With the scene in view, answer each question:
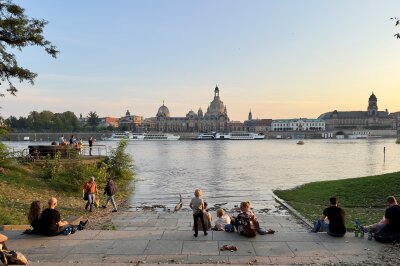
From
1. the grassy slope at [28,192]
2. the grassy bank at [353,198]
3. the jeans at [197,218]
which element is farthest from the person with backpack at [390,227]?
the grassy slope at [28,192]

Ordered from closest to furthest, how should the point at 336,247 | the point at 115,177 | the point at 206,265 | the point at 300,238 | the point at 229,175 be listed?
the point at 206,265
the point at 336,247
the point at 300,238
the point at 115,177
the point at 229,175

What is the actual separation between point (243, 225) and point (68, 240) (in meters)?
4.50

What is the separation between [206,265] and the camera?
8.46 meters

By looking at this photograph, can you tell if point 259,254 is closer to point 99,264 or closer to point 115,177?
point 99,264

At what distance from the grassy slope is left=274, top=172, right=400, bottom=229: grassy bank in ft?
33.9

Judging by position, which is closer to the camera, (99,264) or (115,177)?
(99,264)

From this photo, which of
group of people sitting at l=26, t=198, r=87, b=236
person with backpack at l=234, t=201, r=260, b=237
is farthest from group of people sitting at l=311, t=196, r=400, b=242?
group of people sitting at l=26, t=198, r=87, b=236

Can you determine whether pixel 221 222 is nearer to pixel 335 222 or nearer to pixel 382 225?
pixel 335 222

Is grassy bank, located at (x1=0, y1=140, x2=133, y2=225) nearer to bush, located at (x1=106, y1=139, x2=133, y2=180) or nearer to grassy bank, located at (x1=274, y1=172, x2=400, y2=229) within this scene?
bush, located at (x1=106, y1=139, x2=133, y2=180)

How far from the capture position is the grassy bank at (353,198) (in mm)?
17375

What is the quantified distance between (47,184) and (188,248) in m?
16.5

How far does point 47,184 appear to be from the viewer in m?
24.0

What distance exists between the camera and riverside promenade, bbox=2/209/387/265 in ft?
29.2

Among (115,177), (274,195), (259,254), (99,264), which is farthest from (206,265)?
(115,177)
